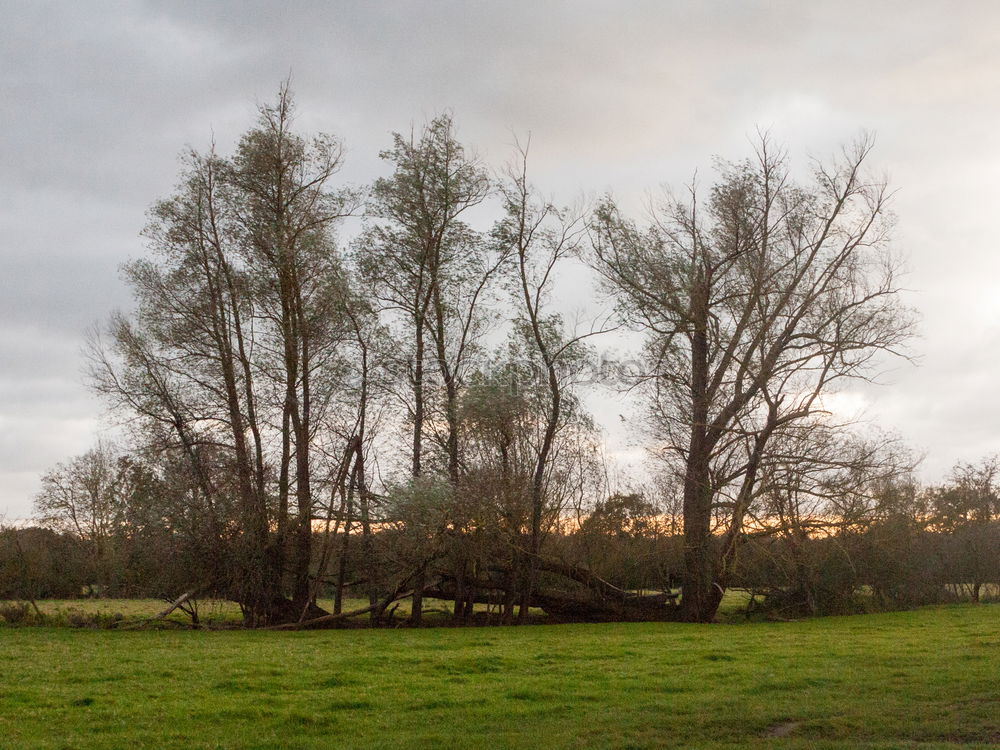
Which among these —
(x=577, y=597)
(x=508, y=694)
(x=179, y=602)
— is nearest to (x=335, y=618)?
(x=179, y=602)

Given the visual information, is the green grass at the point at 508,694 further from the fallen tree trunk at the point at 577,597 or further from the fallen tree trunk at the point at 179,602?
the fallen tree trunk at the point at 577,597

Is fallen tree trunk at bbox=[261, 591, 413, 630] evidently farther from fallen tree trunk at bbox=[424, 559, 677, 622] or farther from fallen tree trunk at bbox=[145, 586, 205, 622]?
fallen tree trunk at bbox=[145, 586, 205, 622]

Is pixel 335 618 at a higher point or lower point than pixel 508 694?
lower

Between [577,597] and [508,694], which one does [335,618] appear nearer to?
[577,597]

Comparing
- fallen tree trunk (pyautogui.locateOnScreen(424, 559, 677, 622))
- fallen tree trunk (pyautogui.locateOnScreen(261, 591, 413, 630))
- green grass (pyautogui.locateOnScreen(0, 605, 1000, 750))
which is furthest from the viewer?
fallen tree trunk (pyautogui.locateOnScreen(424, 559, 677, 622))

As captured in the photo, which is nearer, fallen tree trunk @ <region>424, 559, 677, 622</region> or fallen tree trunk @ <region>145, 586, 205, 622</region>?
fallen tree trunk @ <region>145, 586, 205, 622</region>

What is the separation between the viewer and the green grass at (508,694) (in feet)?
33.6

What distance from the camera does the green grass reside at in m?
10.2

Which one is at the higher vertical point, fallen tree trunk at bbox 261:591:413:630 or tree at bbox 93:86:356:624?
tree at bbox 93:86:356:624

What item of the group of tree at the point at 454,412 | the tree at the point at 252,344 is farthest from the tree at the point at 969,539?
the tree at the point at 252,344

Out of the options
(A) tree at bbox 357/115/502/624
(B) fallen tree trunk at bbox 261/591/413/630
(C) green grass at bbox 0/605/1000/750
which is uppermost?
(A) tree at bbox 357/115/502/624

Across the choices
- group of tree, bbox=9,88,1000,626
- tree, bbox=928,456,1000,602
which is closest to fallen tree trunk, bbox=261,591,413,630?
group of tree, bbox=9,88,1000,626

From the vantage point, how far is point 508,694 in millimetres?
13305

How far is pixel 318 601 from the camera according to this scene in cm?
3394
